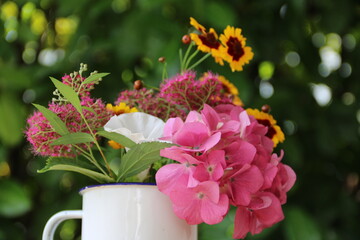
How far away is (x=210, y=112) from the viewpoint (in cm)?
45

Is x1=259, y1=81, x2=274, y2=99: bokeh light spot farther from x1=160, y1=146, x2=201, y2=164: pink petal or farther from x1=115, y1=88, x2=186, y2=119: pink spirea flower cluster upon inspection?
x1=160, y1=146, x2=201, y2=164: pink petal

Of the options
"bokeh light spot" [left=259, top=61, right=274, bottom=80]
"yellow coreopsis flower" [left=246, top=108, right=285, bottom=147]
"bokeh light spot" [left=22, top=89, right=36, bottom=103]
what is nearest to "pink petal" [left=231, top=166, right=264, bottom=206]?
"yellow coreopsis flower" [left=246, top=108, right=285, bottom=147]

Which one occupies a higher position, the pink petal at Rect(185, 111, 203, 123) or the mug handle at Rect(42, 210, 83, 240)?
the pink petal at Rect(185, 111, 203, 123)

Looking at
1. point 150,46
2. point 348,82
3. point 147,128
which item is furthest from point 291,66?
point 147,128

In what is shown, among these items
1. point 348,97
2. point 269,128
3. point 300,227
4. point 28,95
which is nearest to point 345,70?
point 348,97

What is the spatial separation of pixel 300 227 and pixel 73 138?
778 millimetres

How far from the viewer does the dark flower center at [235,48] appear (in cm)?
50

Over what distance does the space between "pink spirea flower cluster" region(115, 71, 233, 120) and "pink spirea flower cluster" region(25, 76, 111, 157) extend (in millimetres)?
58

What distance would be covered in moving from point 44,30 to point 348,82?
0.91m

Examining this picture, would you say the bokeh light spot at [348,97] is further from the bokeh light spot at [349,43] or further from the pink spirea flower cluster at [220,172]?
the pink spirea flower cluster at [220,172]

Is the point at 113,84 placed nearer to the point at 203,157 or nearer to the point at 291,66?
the point at 291,66

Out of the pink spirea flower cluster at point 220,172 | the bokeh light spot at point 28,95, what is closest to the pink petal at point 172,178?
the pink spirea flower cluster at point 220,172

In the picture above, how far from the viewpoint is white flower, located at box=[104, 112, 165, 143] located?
48 centimetres

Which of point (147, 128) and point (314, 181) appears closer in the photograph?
point (147, 128)
